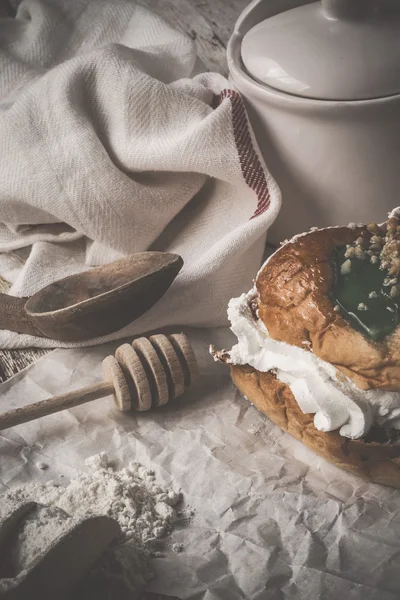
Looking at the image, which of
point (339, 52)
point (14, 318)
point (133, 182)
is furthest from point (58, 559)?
point (339, 52)

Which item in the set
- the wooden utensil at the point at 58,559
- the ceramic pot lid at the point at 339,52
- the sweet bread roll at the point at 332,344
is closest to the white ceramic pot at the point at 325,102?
the ceramic pot lid at the point at 339,52

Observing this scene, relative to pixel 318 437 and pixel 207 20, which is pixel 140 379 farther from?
pixel 207 20

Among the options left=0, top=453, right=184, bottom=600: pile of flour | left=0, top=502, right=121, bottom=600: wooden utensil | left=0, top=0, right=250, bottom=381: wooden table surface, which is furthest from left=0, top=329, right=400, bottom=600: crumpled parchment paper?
left=0, top=0, right=250, bottom=381: wooden table surface

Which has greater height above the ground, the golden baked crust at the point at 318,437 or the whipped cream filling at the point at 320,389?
the whipped cream filling at the point at 320,389

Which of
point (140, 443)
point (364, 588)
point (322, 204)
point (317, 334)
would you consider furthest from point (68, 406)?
point (322, 204)

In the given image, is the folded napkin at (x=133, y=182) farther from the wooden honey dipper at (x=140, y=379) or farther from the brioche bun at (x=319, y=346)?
the brioche bun at (x=319, y=346)

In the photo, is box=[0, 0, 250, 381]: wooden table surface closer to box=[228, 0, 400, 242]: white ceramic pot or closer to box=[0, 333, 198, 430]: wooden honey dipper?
box=[228, 0, 400, 242]: white ceramic pot
